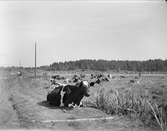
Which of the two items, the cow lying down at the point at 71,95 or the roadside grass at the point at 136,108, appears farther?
the cow lying down at the point at 71,95

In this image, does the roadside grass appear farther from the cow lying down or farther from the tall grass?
the cow lying down

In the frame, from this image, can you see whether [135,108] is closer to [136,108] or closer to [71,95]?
[136,108]

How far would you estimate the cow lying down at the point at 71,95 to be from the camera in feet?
31.6

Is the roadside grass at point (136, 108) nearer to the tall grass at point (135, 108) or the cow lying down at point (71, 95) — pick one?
the tall grass at point (135, 108)

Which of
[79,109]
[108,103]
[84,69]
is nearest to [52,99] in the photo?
[79,109]

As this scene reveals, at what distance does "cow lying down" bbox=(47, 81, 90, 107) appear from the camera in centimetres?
963

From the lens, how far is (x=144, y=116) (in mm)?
8164

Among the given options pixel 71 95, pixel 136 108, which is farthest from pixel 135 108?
pixel 71 95

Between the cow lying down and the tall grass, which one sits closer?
the tall grass

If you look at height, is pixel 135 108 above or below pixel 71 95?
below

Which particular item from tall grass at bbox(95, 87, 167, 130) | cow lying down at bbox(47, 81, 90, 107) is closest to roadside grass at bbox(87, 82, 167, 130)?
tall grass at bbox(95, 87, 167, 130)

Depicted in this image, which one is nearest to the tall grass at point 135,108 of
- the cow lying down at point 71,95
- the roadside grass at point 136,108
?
the roadside grass at point 136,108

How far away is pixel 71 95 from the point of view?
9.84 m

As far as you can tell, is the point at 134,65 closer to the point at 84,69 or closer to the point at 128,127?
the point at 84,69
